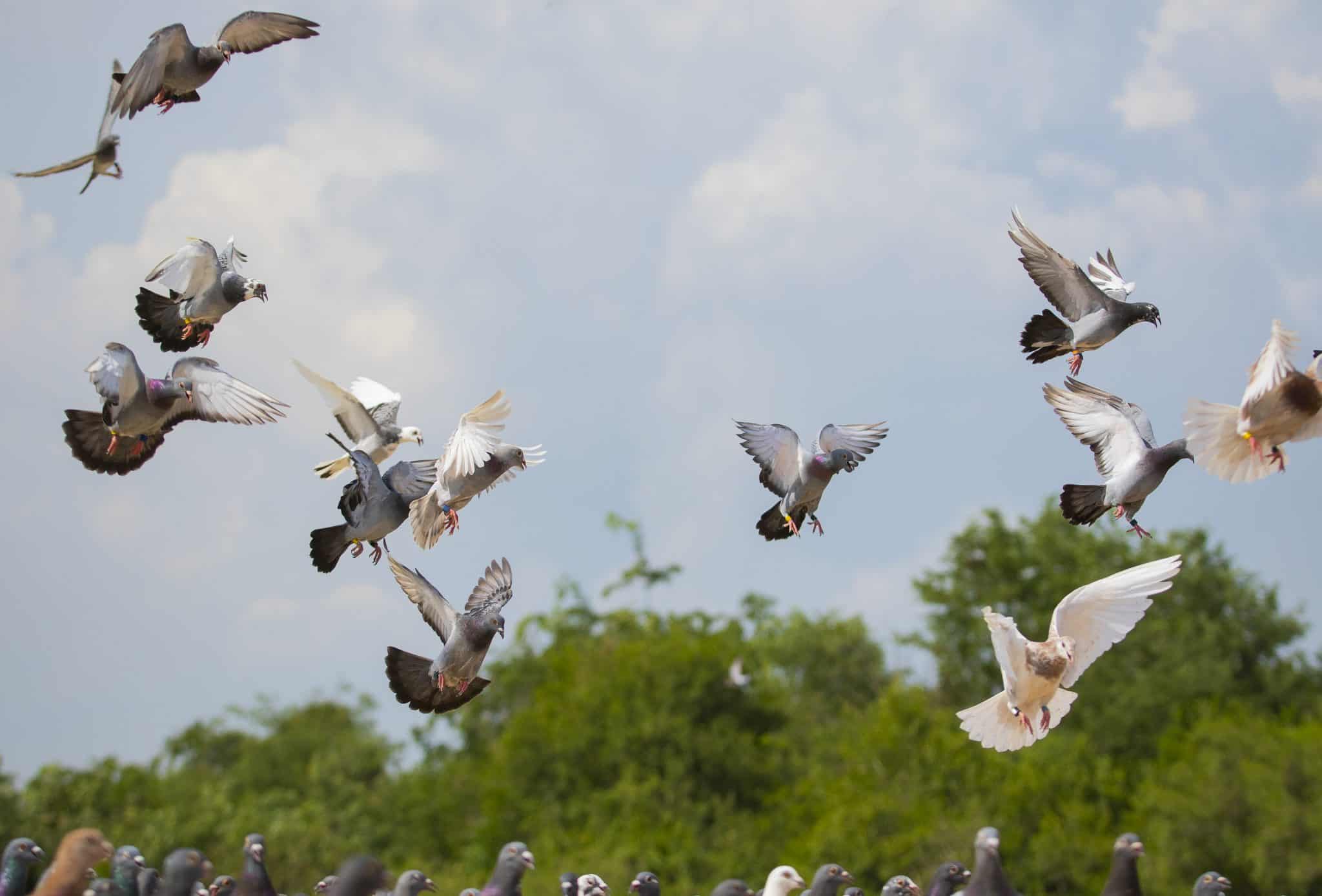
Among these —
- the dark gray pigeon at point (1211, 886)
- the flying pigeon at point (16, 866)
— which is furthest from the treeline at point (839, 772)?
the flying pigeon at point (16, 866)

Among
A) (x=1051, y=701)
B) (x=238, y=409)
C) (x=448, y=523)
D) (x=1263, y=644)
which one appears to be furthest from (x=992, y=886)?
(x=1263, y=644)

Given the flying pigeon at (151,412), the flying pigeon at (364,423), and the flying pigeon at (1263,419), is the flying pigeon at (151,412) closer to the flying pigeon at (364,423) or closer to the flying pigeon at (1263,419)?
the flying pigeon at (364,423)

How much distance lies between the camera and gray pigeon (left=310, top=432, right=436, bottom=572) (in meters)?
9.31

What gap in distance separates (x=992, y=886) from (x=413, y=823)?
37.4 m

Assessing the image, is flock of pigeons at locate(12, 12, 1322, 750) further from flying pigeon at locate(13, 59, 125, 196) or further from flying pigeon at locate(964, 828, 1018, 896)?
flying pigeon at locate(964, 828, 1018, 896)

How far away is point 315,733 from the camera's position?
209 feet

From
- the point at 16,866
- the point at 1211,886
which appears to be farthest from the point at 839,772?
the point at 16,866

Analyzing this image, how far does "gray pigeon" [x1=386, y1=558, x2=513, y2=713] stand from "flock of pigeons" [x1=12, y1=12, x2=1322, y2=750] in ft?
0.04

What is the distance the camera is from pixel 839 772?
42.5 meters

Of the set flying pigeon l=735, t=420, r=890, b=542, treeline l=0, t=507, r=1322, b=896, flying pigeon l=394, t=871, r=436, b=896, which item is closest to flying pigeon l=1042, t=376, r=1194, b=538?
flying pigeon l=735, t=420, r=890, b=542

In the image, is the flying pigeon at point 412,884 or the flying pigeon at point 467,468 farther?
the flying pigeon at point 412,884

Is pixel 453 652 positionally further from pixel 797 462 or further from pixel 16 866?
pixel 16 866

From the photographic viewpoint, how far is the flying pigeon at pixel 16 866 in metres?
12.3

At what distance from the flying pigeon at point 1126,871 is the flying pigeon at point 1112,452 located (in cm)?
481
